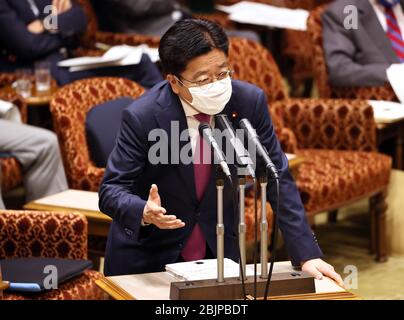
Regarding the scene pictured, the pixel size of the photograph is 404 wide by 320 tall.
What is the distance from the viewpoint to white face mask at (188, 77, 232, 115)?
3002mm

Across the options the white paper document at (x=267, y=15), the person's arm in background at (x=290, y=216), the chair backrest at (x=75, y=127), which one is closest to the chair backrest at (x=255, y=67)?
the chair backrest at (x=75, y=127)

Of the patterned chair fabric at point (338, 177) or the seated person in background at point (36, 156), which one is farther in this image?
the seated person in background at point (36, 156)

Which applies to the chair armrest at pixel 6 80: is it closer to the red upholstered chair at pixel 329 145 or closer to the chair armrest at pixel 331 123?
the red upholstered chair at pixel 329 145

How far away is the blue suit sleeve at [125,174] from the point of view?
9.80 ft

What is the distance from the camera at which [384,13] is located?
6.25m

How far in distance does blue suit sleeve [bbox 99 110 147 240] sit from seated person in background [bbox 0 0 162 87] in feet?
9.26

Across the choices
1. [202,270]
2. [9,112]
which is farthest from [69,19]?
[202,270]

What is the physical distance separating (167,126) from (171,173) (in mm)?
152

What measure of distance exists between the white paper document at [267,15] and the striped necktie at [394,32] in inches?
51.5

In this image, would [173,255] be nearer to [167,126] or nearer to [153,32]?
[167,126]

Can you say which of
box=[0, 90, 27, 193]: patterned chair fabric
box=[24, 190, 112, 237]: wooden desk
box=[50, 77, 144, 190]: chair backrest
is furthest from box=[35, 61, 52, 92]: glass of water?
box=[24, 190, 112, 237]: wooden desk

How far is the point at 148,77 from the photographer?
5.81 metres

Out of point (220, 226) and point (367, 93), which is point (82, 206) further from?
point (367, 93)
